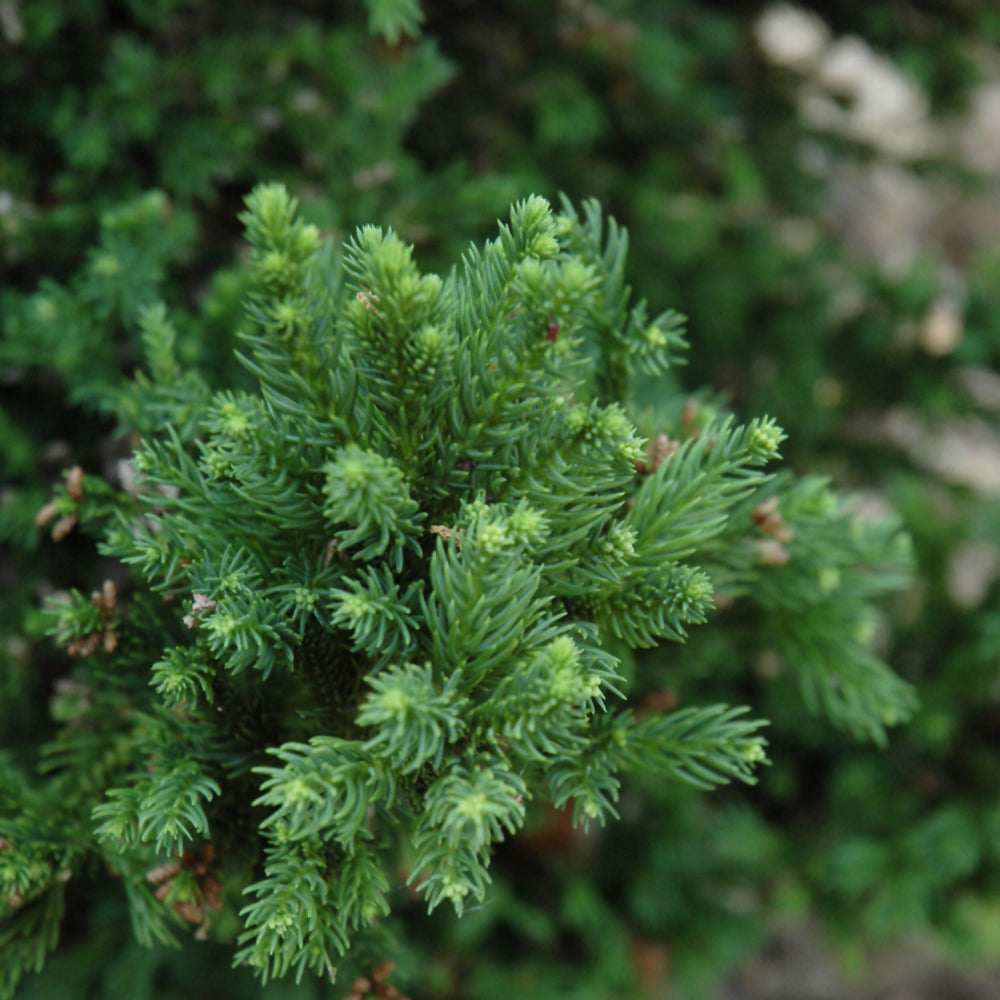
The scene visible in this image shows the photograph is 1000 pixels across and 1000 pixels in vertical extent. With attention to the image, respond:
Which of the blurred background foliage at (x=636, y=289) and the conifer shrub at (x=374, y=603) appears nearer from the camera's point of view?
the conifer shrub at (x=374, y=603)

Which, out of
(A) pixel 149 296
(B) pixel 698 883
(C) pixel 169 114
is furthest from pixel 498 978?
(C) pixel 169 114

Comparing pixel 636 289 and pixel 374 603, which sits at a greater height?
pixel 374 603

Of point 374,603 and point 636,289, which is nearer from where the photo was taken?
point 374,603

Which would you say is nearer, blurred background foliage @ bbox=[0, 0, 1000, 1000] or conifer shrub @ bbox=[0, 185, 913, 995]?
conifer shrub @ bbox=[0, 185, 913, 995]

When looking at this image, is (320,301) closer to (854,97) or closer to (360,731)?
(360,731)
